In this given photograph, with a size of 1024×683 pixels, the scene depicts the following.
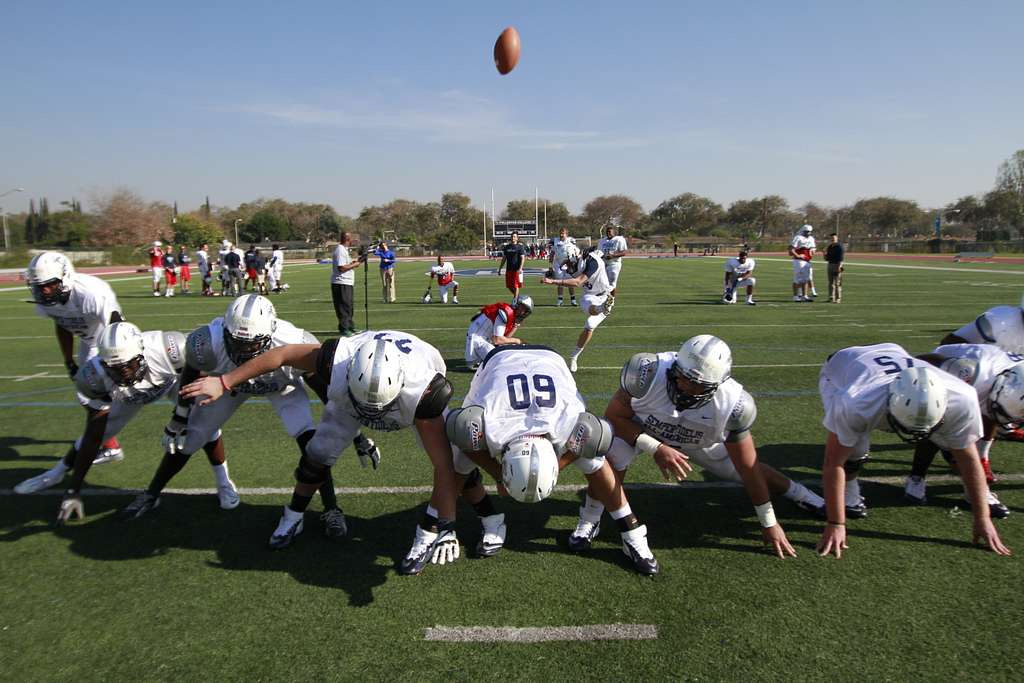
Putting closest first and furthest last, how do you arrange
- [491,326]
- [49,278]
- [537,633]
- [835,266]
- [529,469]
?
[529,469] → [537,633] → [49,278] → [491,326] → [835,266]

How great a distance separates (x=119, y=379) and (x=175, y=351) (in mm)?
520

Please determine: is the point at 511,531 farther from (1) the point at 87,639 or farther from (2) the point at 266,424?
(2) the point at 266,424

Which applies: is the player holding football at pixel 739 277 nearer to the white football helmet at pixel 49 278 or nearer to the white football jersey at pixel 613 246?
the white football jersey at pixel 613 246

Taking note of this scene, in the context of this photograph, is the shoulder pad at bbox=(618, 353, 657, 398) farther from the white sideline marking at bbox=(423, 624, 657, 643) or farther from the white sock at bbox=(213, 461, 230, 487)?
the white sock at bbox=(213, 461, 230, 487)

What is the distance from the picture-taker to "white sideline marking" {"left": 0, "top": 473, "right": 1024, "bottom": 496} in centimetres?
497

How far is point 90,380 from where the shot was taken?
4258 mm

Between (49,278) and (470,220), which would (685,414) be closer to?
Result: (49,278)

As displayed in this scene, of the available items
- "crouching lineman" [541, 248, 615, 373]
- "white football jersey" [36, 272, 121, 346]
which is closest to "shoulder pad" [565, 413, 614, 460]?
"white football jersey" [36, 272, 121, 346]

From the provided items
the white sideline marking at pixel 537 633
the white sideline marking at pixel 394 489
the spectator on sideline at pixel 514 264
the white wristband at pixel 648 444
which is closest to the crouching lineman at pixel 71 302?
the white sideline marking at pixel 394 489

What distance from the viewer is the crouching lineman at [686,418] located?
11.4 ft

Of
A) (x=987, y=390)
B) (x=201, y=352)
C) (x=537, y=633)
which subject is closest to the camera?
(x=537, y=633)

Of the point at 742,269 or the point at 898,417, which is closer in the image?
the point at 898,417

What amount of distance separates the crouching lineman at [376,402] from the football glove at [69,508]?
158cm

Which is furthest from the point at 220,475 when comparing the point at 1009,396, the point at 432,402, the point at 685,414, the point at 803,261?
the point at 803,261
